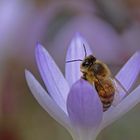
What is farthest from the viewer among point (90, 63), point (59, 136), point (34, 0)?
point (34, 0)

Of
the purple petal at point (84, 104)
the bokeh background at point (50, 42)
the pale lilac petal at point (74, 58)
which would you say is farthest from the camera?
the bokeh background at point (50, 42)

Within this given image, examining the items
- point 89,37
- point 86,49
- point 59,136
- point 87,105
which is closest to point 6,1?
point 89,37

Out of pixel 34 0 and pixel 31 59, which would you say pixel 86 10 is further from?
pixel 31 59

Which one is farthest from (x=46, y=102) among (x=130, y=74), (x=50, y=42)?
(x=50, y=42)

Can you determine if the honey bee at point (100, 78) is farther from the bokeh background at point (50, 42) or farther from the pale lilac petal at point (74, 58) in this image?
the bokeh background at point (50, 42)

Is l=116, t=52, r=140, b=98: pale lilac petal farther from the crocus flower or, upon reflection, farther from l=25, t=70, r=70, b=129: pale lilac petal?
l=25, t=70, r=70, b=129: pale lilac petal

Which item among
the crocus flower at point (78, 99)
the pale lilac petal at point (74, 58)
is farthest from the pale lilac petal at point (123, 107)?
the pale lilac petal at point (74, 58)
